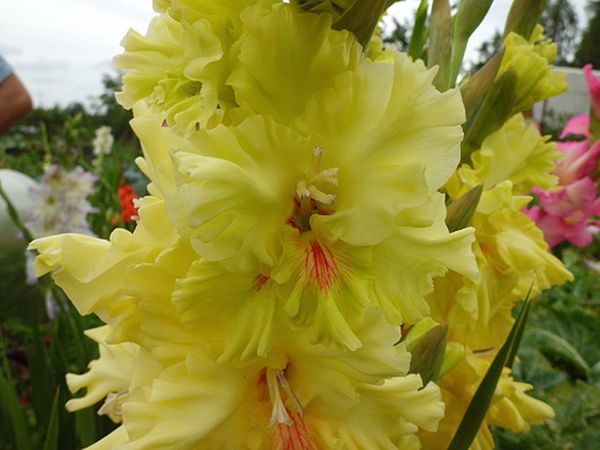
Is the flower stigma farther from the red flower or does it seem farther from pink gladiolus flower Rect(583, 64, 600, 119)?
the red flower

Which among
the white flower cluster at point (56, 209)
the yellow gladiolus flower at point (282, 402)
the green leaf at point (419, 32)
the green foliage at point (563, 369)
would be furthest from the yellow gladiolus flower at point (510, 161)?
the white flower cluster at point (56, 209)

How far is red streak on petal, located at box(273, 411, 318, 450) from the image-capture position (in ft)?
1.84

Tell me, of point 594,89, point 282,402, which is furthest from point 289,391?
point 594,89

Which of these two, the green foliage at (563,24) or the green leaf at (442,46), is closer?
the green leaf at (442,46)

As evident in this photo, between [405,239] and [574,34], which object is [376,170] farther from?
[574,34]

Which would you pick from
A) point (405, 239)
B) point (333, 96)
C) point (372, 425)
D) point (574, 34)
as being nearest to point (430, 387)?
point (372, 425)

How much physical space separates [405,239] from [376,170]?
6 cm

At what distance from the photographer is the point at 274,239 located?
0.47m

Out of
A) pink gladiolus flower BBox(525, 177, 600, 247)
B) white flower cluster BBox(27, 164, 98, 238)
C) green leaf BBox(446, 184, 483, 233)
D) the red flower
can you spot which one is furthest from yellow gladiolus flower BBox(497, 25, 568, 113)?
the red flower

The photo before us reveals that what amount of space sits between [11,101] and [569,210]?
2258mm

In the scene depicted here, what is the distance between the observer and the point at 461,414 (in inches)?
31.2

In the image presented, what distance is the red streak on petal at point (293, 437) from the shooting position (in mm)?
560

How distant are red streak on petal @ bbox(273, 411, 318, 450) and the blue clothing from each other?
2.58 m

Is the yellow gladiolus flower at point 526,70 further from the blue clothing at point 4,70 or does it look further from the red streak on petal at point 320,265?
the blue clothing at point 4,70
